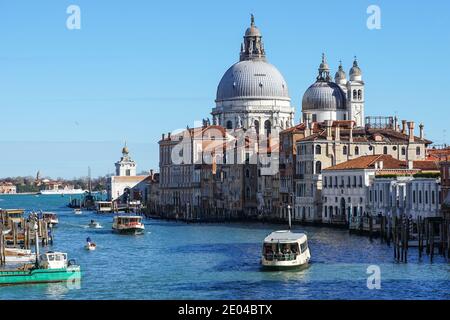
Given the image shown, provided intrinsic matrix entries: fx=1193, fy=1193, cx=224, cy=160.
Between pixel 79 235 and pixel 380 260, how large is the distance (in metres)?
21.0

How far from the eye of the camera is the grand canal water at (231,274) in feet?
81.1

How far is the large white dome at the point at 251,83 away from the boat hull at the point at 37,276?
186 feet

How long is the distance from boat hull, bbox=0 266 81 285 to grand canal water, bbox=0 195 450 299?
12.3 inches

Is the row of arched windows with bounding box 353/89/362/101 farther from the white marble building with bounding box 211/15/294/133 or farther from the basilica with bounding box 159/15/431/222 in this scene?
the white marble building with bounding box 211/15/294/133

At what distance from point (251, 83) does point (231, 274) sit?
55.8 meters

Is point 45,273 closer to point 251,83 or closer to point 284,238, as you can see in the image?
point 284,238

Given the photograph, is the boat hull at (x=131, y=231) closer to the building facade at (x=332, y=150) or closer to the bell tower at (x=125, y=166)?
the building facade at (x=332, y=150)

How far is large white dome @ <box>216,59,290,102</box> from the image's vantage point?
83.8 meters

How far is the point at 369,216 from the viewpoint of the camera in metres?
42.7

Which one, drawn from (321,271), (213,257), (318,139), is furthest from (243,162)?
(321,271)

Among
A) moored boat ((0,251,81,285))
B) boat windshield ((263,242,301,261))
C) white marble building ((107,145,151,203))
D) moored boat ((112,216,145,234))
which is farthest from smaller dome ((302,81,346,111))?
moored boat ((0,251,81,285))

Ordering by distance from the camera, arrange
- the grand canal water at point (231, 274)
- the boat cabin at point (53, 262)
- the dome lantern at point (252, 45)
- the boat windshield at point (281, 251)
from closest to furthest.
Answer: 1. the grand canal water at point (231, 274)
2. the boat cabin at point (53, 262)
3. the boat windshield at point (281, 251)
4. the dome lantern at point (252, 45)

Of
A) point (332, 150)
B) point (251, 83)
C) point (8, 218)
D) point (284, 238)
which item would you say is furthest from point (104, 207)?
point (284, 238)

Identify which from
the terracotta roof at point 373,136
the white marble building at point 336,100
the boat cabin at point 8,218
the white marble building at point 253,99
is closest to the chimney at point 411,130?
the terracotta roof at point 373,136
